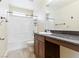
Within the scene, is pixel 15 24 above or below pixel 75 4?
below

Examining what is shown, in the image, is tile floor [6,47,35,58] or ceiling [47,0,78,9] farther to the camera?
tile floor [6,47,35,58]

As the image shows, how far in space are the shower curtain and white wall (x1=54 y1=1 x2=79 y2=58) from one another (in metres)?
1.93

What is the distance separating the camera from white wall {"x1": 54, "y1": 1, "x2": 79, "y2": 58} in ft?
6.98

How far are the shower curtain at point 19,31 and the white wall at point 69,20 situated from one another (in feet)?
6.33

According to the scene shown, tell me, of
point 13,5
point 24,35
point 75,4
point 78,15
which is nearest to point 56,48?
point 78,15

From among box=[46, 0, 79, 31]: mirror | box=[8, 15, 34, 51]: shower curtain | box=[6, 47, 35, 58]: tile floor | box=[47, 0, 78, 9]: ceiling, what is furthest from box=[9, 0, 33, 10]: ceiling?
box=[6, 47, 35, 58]: tile floor

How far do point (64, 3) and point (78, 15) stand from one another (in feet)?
2.31

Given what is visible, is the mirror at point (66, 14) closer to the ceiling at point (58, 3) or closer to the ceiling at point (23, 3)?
the ceiling at point (58, 3)

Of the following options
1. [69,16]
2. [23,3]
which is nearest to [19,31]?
[23,3]

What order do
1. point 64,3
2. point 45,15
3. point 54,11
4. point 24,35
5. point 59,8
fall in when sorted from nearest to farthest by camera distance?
point 64,3 < point 59,8 < point 54,11 < point 45,15 < point 24,35

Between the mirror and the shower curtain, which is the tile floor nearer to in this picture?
the shower curtain

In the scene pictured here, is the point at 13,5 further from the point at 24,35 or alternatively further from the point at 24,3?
the point at 24,35

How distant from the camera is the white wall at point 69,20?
2.13m

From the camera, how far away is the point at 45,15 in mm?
3818
